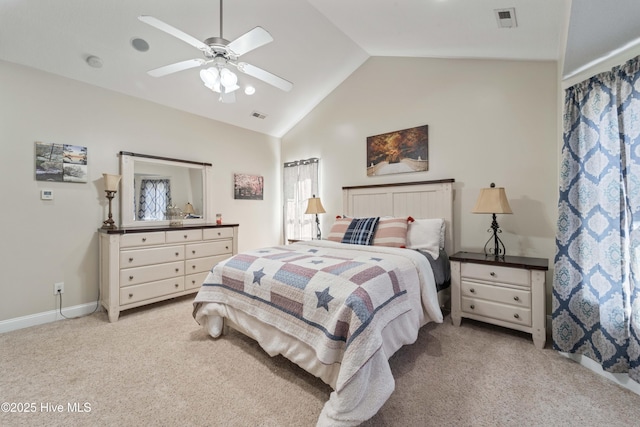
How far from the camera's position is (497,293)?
2.33 metres

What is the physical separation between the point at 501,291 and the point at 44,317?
4.41m

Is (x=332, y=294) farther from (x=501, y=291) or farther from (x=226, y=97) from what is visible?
(x=226, y=97)

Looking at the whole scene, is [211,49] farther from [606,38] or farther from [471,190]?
[471,190]

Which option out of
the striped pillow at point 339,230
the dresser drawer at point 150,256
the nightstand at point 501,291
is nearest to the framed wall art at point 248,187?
the dresser drawer at point 150,256

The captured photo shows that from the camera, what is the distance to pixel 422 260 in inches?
90.4

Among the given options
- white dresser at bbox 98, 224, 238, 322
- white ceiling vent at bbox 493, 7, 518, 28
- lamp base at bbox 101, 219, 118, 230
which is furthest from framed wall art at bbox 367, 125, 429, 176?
lamp base at bbox 101, 219, 118, 230

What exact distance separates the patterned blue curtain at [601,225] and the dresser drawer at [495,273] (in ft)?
0.72

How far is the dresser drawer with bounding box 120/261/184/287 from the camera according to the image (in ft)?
9.09

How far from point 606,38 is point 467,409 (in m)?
2.44

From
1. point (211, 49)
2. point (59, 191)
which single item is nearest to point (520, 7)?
point (211, 49)

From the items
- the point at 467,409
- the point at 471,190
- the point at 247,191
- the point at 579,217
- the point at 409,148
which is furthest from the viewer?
the point at 247,191

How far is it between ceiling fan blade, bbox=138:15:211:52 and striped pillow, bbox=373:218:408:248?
2303 millimetres

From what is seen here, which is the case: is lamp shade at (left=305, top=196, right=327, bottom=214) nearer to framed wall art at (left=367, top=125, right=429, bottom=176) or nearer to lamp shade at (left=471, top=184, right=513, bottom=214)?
framed wall art at (left=367, top=125, right=429, bottom=176)

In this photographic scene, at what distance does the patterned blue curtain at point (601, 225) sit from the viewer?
166 cm
